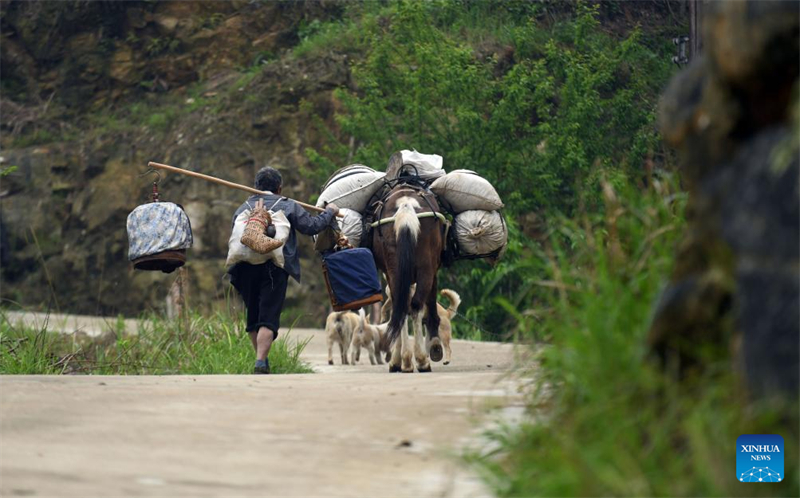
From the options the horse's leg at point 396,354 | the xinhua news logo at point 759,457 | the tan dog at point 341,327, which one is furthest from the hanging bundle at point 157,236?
the xinhua news logo at point 759,457

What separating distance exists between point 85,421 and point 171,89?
24.8m

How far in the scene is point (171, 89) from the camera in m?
30.1

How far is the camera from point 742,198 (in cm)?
412

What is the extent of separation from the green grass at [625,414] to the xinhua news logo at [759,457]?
1.2 inches

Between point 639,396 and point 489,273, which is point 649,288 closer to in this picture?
point 639,396

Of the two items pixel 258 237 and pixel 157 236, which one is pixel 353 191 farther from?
pixel 157 236

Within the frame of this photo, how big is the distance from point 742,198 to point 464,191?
8344 millimetres

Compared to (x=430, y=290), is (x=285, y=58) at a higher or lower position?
higher

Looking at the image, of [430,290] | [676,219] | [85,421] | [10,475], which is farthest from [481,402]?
[430,290]

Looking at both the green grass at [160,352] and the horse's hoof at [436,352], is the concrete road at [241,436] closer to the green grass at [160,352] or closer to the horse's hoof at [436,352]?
the green grass at [160,352]

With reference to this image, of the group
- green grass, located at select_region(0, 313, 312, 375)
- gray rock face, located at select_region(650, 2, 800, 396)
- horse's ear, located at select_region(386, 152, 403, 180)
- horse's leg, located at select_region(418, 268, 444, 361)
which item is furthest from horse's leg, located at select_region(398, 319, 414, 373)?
gray rock face, located at select_region(650, 2, 800, 396)

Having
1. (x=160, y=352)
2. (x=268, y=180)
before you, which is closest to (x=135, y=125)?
(x=160, y=352)

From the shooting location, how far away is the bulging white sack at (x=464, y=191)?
40.7 feet

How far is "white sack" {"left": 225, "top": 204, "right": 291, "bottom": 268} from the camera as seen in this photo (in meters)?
10.8
